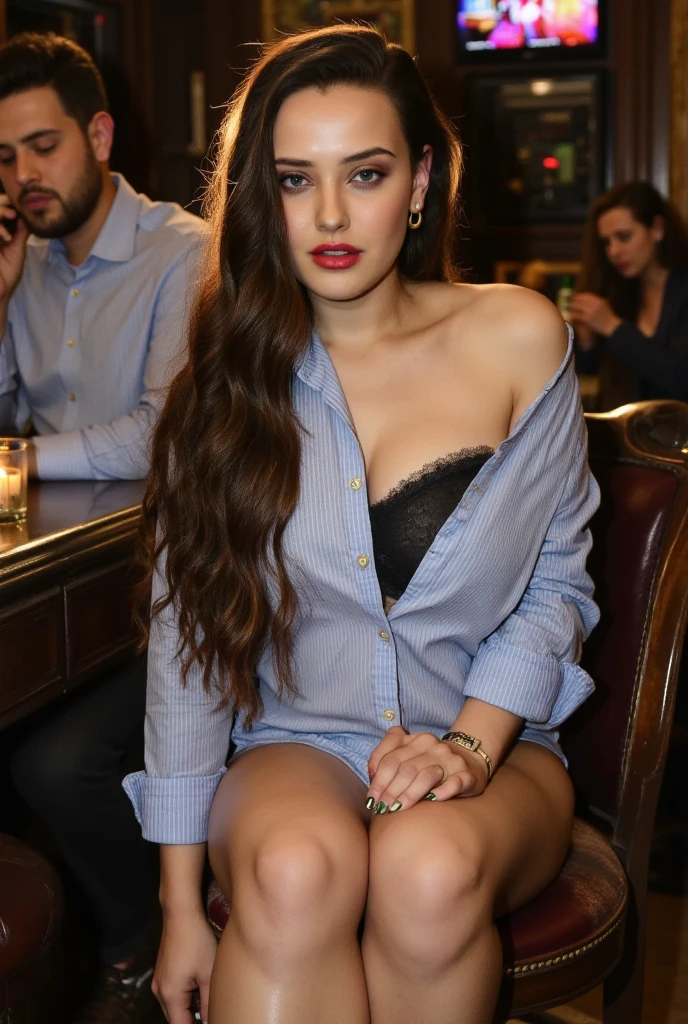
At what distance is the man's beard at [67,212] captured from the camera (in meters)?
2.52

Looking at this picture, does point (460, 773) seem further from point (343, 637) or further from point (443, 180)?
point (443, 180)

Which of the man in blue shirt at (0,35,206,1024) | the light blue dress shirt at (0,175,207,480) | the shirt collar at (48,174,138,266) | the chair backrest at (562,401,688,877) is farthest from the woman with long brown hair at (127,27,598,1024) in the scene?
the shirt collar at (48,174,138,266)

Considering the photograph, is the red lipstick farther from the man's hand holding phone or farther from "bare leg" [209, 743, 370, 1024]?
the man's hand holding phone

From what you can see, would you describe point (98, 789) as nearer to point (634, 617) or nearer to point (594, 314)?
point (634, 617)

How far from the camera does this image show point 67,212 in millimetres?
2523

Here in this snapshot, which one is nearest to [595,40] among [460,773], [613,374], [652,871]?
[613,374]

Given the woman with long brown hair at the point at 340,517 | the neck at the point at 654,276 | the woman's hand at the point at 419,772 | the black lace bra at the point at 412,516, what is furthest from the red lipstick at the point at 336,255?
the neck at the point at 654,276

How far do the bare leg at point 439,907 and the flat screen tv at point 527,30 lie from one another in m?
4.12

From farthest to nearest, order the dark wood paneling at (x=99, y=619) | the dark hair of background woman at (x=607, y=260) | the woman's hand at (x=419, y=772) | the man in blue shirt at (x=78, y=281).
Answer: the dark hair of background woman at (x=607, y=260) < the man in blue shirt at (x=78, y=281) < the dark wood paneling at (x=99, y=619) < the woman's hand at (x=419, y=772)

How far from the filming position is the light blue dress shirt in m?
2.46

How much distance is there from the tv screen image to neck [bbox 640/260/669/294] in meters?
1.30

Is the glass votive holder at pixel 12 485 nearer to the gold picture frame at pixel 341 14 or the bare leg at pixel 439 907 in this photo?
the bare leg at pixel 439 907

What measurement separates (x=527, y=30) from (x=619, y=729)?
3.90m

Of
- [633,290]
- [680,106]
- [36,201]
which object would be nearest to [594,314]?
[633,290]
